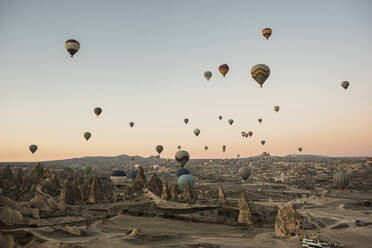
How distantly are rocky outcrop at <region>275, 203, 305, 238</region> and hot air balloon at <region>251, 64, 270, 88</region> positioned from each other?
1485 inches

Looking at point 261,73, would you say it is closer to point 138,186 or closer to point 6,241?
point 138,186

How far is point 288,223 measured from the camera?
38.7 meters

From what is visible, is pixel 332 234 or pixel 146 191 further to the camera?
pixel 146 191

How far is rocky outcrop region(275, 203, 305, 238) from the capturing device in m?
38.2

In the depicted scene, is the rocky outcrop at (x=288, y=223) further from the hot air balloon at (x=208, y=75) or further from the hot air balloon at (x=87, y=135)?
the hot air balloon at (x=87, y=135)

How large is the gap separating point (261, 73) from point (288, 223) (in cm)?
3980

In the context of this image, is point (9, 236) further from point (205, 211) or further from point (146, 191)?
point (146, 191)

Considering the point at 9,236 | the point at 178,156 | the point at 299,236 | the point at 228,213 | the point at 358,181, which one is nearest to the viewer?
the point at 9,236

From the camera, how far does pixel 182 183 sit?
84.4m

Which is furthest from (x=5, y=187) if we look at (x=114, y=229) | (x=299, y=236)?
(x=299, y=236)

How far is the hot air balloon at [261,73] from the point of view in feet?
226

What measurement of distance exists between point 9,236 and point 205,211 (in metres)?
37.7

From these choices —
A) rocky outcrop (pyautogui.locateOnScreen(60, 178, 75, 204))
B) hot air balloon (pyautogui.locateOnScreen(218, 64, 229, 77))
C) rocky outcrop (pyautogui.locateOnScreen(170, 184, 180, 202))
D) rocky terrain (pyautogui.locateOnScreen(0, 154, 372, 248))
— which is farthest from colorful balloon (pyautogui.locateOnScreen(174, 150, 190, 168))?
rocky outcrop (pyautogui.locateOnScreen(60, 178, 75, 204))

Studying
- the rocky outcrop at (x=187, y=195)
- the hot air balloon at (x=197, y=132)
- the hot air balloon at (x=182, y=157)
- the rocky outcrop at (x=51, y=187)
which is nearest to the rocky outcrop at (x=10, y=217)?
the rocky outcrop at (x=187, y=195)
